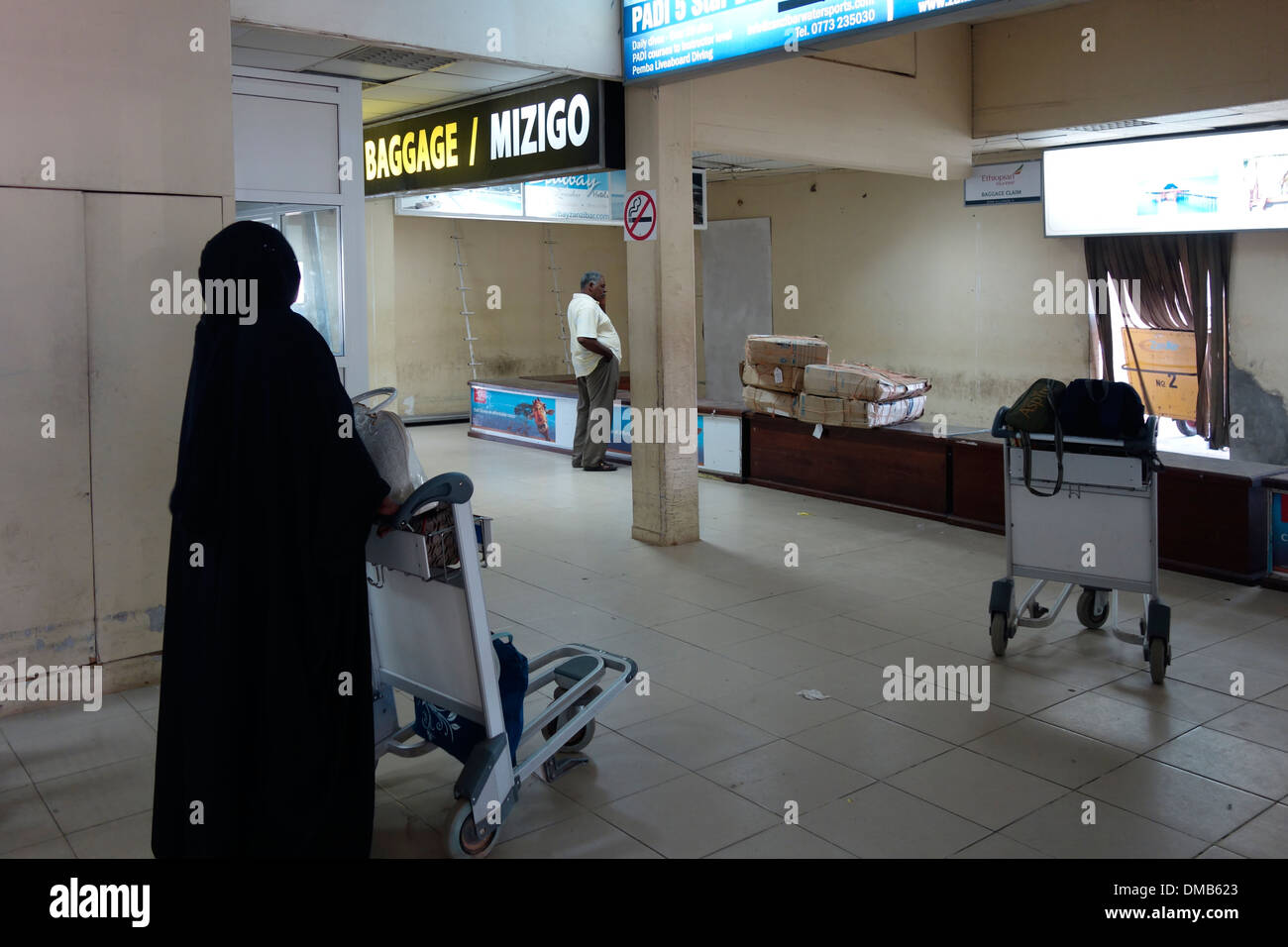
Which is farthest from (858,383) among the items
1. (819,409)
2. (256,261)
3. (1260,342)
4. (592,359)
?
(256,261)

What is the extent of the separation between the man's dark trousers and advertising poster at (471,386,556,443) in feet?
3.13

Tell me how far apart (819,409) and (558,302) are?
7.46m

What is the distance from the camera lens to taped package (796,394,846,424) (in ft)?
27.2

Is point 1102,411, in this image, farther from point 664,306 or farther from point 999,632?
point 664,306

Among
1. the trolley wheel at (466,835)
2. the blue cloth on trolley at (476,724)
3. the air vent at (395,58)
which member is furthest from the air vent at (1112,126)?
the trolley wheel at (466,835)

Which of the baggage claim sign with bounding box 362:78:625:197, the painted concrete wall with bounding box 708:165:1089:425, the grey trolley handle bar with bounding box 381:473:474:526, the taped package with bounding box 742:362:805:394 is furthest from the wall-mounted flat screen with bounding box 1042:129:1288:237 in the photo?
the grey trolley handle bar with bounding box 381:473:474:526

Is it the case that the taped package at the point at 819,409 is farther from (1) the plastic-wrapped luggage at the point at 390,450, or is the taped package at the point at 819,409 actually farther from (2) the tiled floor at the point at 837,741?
(1) the plastic-wrapped luggage at the point at 390,450

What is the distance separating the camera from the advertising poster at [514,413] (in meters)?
11.3

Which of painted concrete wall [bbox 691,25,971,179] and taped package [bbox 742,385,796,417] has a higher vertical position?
painted concrete wall [bbox 691,25,971,179]

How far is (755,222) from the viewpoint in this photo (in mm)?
14117

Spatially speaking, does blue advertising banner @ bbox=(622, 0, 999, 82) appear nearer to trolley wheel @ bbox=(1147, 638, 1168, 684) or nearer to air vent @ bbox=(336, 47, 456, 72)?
air vent @ bbox=(336, 47, 456, 72)

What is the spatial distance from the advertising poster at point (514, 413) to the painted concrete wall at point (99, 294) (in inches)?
259
